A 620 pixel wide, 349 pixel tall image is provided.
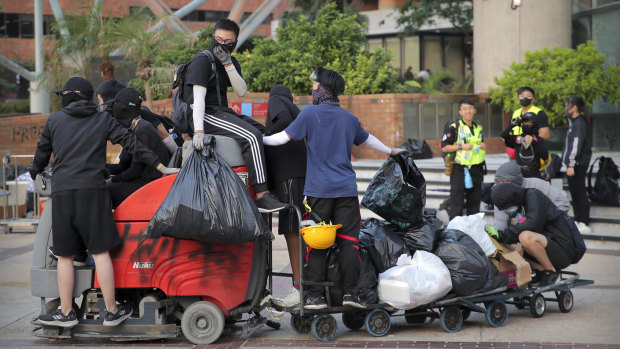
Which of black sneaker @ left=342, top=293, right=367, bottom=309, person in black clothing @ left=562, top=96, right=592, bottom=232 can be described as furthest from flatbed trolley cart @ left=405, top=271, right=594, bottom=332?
person in black clothing @ left=562, top=96, right=592, bottom=232

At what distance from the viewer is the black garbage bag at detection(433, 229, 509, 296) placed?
6.23m

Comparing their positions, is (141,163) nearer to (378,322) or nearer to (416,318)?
(378,322)

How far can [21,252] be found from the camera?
1082cm

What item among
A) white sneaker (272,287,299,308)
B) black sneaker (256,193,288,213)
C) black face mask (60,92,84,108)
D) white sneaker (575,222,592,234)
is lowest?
white sneaker (272,287,299,308)

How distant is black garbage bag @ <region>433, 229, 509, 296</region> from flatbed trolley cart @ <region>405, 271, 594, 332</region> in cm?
7

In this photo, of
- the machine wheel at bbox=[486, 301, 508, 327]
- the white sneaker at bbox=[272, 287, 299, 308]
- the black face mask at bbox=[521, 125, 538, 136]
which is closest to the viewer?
the white sneaker at bbox=[272, 287, 299, 308]

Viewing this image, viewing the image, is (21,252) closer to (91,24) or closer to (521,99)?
(521,99)

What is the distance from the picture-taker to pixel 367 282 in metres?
6.05

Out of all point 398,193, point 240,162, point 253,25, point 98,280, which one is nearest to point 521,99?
point 398,193

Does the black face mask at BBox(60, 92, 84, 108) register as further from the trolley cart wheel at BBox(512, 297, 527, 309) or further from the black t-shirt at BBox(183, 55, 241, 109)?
the trolley cart wheel at BBox(512, 297, 527, 309)

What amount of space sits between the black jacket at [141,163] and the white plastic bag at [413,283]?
1906 millimetres

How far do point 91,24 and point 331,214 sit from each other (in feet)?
60.2

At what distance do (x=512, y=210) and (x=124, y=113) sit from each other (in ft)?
11.2

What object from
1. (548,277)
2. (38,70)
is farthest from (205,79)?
(38,70)
